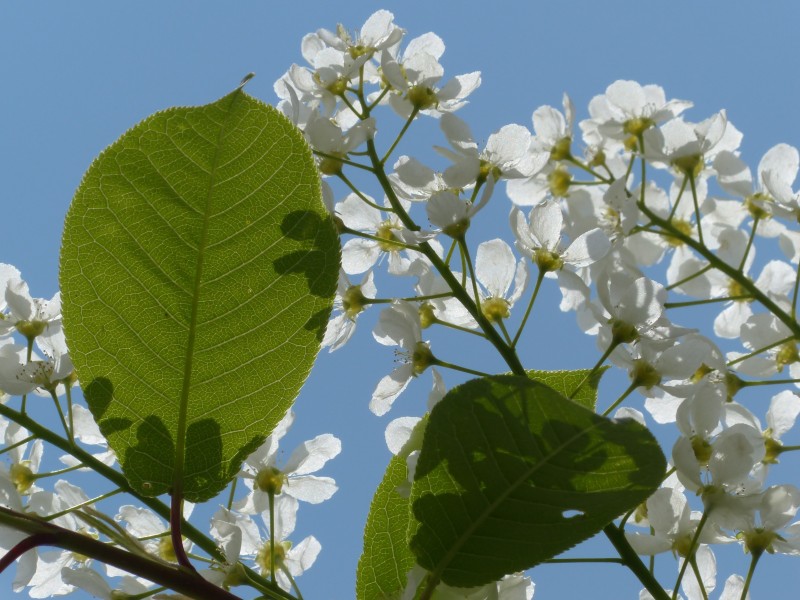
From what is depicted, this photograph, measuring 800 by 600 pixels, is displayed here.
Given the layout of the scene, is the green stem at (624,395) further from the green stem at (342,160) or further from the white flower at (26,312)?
the white flower at (26,312)

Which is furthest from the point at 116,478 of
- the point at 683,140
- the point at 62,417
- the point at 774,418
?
the point at 683,140

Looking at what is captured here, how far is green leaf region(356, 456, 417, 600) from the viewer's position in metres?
1.31

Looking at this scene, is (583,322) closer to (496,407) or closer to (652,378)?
(652,378)

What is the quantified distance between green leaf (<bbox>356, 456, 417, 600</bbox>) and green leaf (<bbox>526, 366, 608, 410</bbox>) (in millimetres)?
272

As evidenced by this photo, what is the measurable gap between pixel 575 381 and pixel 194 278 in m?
0.62

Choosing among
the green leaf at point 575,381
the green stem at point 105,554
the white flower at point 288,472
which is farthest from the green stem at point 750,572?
the green stem at point 105,554

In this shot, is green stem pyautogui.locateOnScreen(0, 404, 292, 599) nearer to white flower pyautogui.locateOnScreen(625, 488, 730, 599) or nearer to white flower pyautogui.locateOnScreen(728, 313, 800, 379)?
white flower pyautogui.locateOnScreen(625, 488, 730, 599)

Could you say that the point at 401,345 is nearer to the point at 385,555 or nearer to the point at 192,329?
the point at 385,555

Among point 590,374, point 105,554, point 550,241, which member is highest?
point 550,241

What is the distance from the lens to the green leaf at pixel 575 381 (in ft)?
4.53

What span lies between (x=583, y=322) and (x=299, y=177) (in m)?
1.22

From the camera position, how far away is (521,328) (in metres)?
1.39

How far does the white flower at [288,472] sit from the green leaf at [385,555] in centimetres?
36

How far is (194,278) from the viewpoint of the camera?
1.12 metres
